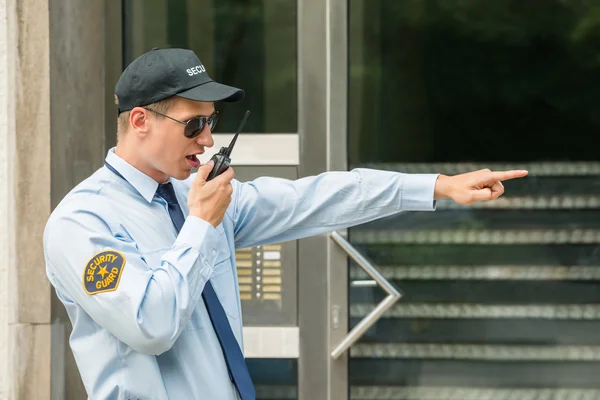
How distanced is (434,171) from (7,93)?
201cm

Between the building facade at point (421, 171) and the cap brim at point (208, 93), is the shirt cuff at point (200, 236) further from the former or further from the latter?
the building facade at point (421, 171)

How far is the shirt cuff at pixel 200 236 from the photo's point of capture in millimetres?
2186

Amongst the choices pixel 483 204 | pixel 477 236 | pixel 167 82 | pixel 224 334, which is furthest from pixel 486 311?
pixel 167 82

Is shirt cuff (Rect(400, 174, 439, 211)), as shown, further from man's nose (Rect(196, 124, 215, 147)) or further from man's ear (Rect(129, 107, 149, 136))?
man's ear (Rect(129, 107, 149, 136))

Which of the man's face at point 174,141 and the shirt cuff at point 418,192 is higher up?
the man's face at point 174,141

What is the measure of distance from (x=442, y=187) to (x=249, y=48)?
2299 mm

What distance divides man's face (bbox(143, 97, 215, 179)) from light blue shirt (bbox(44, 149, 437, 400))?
0.22 feet

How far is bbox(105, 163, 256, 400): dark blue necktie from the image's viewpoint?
7.76ft

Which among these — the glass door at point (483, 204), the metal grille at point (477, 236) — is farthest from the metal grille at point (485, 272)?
the metal grille at point (477, 236)

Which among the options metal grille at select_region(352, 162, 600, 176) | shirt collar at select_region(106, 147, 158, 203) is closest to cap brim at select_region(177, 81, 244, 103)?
shirt collar at select_region(106, 147, 158, 203)

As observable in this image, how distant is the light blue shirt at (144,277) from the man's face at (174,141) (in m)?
0.07

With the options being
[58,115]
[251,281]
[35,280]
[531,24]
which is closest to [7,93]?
[58,115]

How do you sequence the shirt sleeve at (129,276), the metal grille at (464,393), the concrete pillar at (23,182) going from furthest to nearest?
the metal grille at (464,393) → the concrete pillar at (23,182) → the shirt sleeve at (129,276)

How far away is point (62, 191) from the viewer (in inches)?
171
